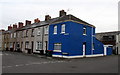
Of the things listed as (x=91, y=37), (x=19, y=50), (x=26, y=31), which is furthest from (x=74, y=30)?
(x=19, y=50)

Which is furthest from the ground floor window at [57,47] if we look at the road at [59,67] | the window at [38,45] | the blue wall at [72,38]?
the road at [59,67]

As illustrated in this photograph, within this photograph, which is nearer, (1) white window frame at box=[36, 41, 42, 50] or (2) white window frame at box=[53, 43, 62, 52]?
(2) white window frame at box=[53, 43, 62, 52]

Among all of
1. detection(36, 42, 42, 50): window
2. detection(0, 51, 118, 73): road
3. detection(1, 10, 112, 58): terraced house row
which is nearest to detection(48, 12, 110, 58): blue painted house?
detection(1, 10, 112, 58): terraced house row

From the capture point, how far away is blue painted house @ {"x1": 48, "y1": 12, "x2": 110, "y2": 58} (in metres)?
21.6

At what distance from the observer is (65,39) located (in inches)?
858

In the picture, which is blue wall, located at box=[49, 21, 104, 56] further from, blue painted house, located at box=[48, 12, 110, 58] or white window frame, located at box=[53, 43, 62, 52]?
white window frame, located at box=[53, 43, 62, 52]

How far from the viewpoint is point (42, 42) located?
2720cm

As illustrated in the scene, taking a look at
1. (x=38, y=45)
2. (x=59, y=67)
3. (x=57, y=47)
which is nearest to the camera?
(x=59, y=67)

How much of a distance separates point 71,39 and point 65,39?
1.00 meters

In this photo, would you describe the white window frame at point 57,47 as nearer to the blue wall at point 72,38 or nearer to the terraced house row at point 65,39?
the terraced house row at point 65,39

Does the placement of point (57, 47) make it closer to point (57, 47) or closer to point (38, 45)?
point (57, 47)

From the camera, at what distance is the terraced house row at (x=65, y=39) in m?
21.8

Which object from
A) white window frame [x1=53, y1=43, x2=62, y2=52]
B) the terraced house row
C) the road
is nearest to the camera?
the road

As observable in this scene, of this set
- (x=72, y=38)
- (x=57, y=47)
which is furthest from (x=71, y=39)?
(x=57, y=47)
